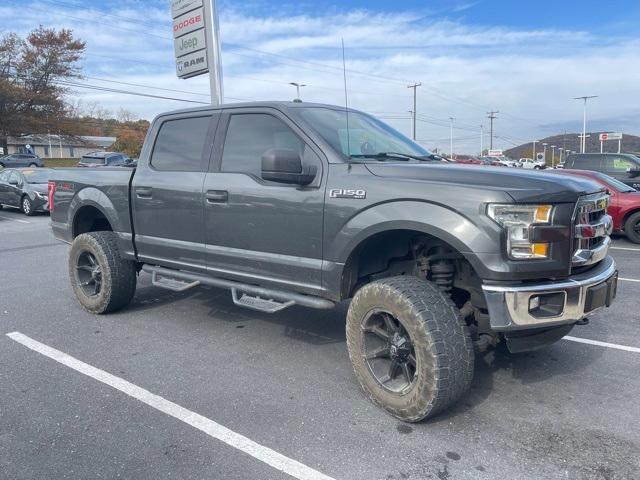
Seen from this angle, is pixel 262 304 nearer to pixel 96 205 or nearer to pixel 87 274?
pixel 96 205

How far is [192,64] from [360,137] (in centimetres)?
1011

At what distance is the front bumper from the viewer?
2.89 meters

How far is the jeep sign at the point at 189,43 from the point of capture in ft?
41.1

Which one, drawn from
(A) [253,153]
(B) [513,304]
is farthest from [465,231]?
(A) [253,153]

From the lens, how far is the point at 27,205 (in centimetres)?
1577

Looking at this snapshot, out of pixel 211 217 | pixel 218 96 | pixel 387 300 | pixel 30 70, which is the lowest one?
pixel 387 300

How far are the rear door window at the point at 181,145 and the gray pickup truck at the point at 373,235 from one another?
0.05 ft

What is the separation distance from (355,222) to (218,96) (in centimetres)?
974

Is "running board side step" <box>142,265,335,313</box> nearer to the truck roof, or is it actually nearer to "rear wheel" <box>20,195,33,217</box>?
the truck roof

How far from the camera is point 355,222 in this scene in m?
3.42

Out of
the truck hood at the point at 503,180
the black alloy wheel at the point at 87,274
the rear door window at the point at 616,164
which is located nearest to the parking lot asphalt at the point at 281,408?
the black alloy wheel at the point at 87,274

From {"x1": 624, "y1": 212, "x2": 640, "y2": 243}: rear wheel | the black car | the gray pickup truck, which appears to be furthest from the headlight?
the black car

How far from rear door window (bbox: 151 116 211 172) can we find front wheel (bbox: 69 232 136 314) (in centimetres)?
105

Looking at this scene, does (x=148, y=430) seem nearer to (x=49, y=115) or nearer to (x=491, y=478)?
(x=491, y=478)
